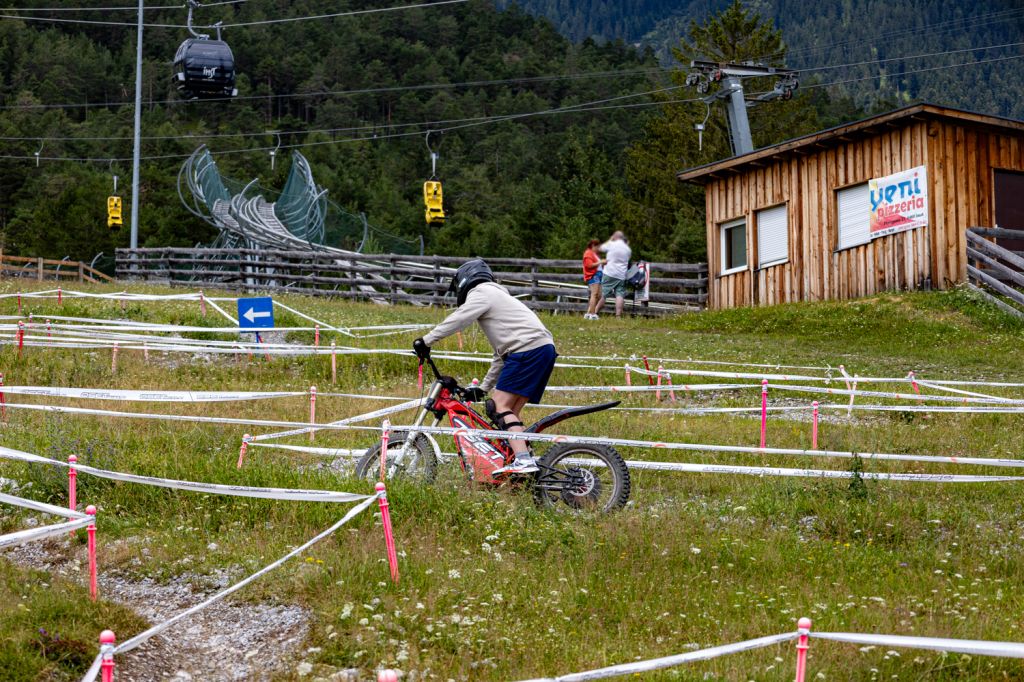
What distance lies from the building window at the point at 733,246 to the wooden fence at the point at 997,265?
241 inches

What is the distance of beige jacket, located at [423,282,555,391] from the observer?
9.48 metres

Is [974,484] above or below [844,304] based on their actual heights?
below

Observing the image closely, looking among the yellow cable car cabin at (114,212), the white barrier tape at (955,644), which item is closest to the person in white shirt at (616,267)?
the white barrier tape at (955,644)

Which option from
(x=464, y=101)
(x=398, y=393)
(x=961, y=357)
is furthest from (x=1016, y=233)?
(x=464, y=101)

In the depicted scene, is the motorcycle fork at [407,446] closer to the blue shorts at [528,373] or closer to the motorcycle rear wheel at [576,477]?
the blue shorts at [528,373]

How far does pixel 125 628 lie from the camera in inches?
267

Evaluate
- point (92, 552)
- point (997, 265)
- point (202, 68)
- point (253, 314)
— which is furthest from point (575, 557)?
point (202, 68)

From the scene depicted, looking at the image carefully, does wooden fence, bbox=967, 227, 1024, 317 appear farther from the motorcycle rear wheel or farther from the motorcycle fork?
the motorcycle fork

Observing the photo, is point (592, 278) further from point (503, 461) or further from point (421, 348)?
point (503, 461)

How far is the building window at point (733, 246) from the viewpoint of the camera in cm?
2844

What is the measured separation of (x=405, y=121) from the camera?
117188 mm

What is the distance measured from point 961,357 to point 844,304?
5.34 meters

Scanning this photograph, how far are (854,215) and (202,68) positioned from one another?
1712 centimetres

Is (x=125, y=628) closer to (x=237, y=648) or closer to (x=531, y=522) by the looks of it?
(x=237, y=648)
